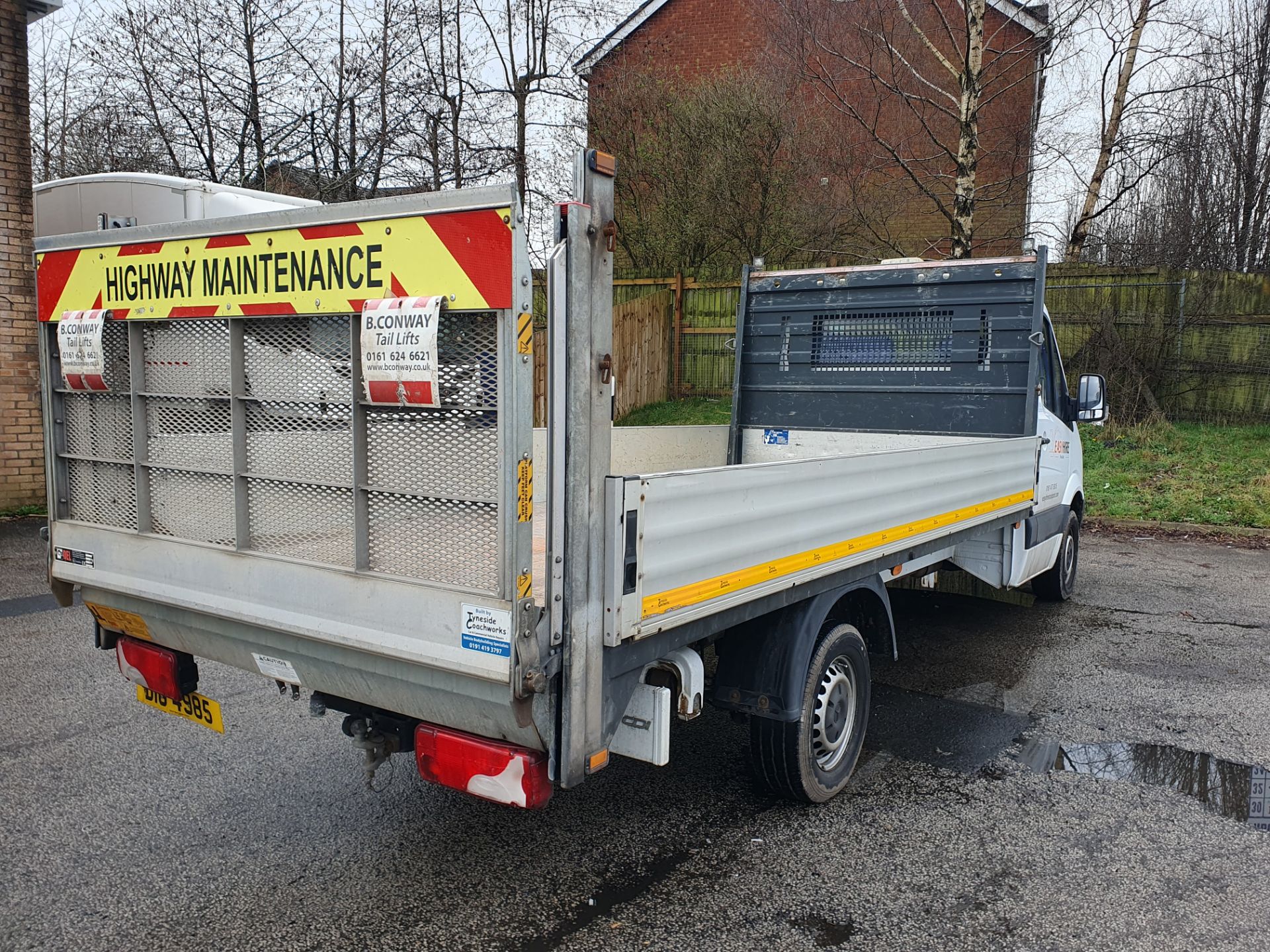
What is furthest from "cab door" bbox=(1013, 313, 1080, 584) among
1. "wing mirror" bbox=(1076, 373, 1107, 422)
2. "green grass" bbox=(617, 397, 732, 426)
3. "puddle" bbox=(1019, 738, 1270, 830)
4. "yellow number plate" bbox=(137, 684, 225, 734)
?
"green grass" bbox=(617, 397, 732, 426)

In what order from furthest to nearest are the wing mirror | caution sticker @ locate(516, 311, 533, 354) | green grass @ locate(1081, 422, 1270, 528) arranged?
green grass @ locate(1081, 422, 1270, 528) → the wing mirror → caution sticker @ locate(516, 311, 533, 354)

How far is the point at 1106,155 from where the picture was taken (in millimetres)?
14992

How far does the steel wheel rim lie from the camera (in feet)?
12.8

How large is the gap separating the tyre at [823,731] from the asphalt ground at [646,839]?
15cm

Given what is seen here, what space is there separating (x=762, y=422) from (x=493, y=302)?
4.35m

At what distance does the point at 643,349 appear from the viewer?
16.5 metres

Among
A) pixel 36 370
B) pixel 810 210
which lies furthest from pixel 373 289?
pixel 810 210

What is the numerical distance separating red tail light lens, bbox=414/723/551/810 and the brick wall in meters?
8.60

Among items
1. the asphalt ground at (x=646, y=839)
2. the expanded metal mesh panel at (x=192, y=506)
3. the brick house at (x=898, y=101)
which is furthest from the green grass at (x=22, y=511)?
the brick house at (x=898, y=101)

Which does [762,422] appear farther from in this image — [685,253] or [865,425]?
[685,253]

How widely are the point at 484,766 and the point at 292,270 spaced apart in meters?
1.56

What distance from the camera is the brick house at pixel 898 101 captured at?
14.2m

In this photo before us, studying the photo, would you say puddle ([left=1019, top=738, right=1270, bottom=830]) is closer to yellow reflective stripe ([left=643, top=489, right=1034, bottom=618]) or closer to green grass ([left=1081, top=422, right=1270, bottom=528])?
yellow reflective stripe ([left=643, top=489, right=1034, bottom=618])

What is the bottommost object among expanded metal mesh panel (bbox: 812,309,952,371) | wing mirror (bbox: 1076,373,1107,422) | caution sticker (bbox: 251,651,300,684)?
caution sticker (bbox: 251,651,300,684)
